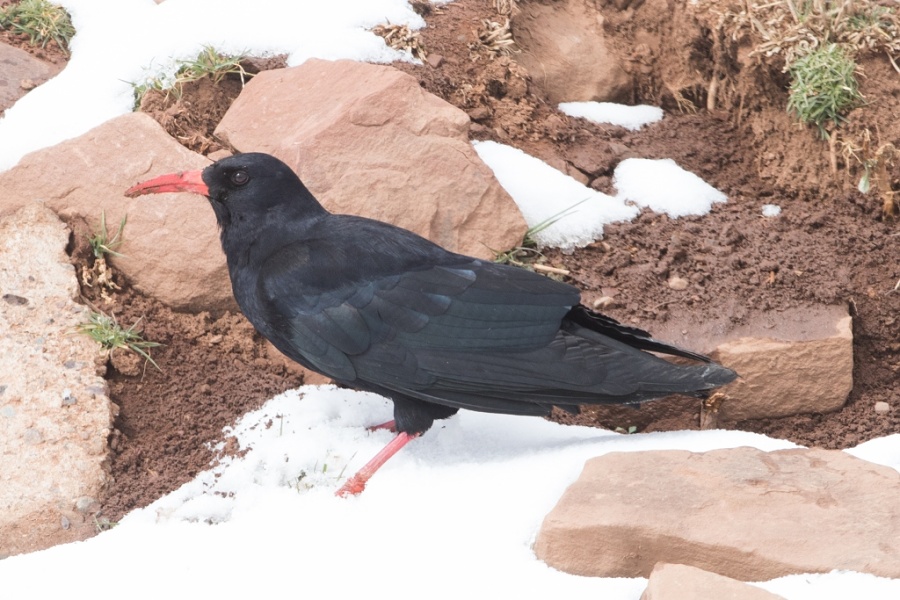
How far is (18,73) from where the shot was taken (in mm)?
6250

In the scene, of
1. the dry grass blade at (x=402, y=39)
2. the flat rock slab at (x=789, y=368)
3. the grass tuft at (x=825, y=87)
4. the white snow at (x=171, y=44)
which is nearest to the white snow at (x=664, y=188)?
the grass tuft at (x=825, y=87)

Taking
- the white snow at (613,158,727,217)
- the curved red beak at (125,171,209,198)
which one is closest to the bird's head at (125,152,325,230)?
the curved red beak at (125,171,209,198)

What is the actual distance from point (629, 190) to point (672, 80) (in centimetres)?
125

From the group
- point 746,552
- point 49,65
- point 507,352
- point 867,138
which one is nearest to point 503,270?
point 507,352

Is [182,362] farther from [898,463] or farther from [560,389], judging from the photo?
[898,463]

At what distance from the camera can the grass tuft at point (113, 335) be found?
462 cm

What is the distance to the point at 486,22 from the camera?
20.9ft

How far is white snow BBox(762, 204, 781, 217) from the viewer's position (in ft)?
18.4

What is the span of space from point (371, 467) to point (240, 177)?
4.12ft

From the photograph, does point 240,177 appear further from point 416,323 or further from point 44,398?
point 44,398

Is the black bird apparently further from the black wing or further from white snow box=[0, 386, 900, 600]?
white snow box=[0, 386, 900, 600]

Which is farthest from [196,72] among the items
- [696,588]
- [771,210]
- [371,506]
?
[696,588]

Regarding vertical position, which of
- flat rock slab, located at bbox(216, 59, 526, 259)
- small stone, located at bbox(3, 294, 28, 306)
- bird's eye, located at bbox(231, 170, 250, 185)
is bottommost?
small stone, located at bbox(3, 294, 28, 306)

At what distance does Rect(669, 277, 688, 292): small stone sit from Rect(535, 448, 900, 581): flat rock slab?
161 centimetres
